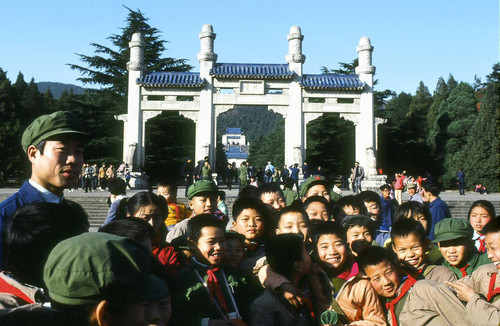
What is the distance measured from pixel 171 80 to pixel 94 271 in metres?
19.2

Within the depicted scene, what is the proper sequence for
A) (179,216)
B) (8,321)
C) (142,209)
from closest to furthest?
1. (8,321)
2. (142,209)
3. (179,216)

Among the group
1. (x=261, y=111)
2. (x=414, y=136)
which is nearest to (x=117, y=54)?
(x=414, y=136)

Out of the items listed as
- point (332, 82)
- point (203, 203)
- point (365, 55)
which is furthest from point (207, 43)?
point (203, 203)

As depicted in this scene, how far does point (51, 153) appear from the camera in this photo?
7.28 feet

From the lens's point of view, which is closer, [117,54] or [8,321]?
[8,321]

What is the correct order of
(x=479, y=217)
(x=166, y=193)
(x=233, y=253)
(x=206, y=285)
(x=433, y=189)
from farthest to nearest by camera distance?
(x=433, y=189) < (x=166, y=193) < (x=479, y=217) < (x=233, y=253) < (x=206, y=285)

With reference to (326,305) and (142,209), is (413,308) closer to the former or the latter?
(326,305)

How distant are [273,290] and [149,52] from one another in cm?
2835

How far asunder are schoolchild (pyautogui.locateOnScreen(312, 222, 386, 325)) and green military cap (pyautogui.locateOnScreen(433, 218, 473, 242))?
0.83 meters

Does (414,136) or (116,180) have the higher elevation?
(414,136)

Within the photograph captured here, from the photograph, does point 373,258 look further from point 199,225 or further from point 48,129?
point 48,129

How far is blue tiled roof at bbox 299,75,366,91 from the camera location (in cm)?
1970

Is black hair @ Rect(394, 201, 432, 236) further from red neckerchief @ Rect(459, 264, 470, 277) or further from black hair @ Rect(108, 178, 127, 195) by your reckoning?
black hair @ Rect(108, 178, 127, 195)

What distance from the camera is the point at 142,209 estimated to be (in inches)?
142
